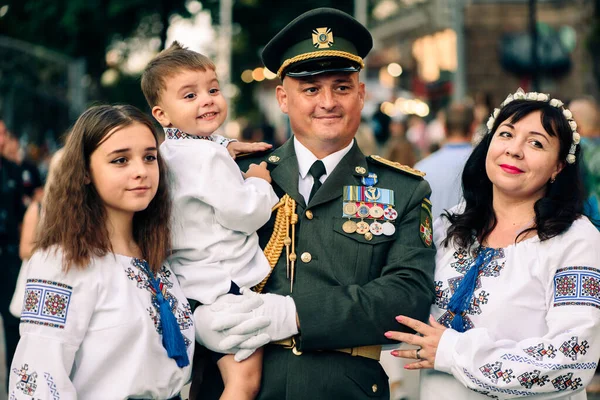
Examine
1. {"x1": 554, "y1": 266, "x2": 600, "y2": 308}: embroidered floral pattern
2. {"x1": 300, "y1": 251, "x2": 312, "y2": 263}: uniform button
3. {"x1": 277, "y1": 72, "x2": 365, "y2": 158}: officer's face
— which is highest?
{"x1": 277, "y1": 72, "x2": 365, "y2": 158}: officer's face

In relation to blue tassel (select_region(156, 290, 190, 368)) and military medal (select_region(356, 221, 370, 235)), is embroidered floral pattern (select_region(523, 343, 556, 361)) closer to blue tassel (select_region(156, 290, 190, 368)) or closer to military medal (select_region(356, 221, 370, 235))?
military medal (select_region(356, 221, 370, 235))

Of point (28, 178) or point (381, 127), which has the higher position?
point (381, 127)

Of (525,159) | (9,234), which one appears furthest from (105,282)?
(9,234)

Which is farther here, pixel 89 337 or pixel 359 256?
pixel 359 256

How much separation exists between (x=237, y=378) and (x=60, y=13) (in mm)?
14384

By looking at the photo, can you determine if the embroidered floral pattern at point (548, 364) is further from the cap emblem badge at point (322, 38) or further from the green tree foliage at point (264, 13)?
the green tree foliage at point (264, 13)

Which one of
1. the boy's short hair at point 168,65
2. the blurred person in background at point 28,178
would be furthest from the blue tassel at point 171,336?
the blurred person in background at point 28,178

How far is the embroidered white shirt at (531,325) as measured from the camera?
345 cm

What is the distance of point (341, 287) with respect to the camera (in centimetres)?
361

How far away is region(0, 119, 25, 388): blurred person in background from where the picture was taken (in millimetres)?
6945

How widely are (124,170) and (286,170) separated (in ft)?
2.64

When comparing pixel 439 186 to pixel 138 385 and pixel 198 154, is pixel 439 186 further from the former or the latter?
pixel 138 385

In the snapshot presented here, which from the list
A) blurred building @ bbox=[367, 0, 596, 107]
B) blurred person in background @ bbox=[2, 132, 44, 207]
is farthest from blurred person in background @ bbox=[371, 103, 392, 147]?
blurred person in background @ bbox=[2, 132, 44, 207]

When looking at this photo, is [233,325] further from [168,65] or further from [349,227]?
[168,65]
